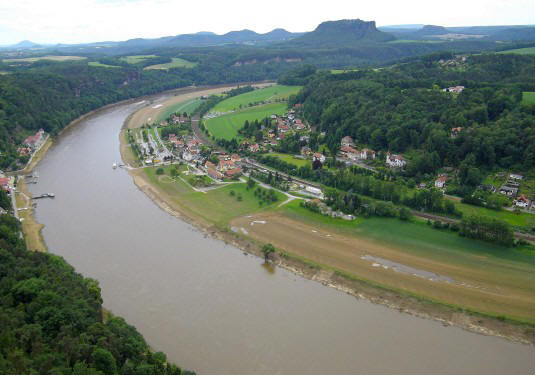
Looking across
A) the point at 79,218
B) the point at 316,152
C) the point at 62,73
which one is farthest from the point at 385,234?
the point at 62,73

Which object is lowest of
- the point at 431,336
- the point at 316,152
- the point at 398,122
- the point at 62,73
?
the point at 431,336

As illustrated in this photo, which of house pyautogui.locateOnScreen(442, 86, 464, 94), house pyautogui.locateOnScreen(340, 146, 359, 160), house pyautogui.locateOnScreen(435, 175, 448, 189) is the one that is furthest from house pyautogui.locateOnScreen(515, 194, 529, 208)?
house pyautogui.locateOnScreen(442, 86, 464, 94)

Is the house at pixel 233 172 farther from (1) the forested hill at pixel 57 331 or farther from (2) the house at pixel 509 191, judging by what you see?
(2) the house at pixel 509 191

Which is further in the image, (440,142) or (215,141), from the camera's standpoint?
(215,141)

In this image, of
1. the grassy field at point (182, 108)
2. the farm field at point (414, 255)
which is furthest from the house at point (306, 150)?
the grassy field at point (182, 108)

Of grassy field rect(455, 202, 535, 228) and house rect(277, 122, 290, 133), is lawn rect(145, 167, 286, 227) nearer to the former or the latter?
grassy field rect(455, 202, 535, 228)

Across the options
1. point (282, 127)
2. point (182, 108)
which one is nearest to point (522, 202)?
point (282, 127)

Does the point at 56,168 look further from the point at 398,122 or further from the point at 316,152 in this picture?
the point at 398,122
